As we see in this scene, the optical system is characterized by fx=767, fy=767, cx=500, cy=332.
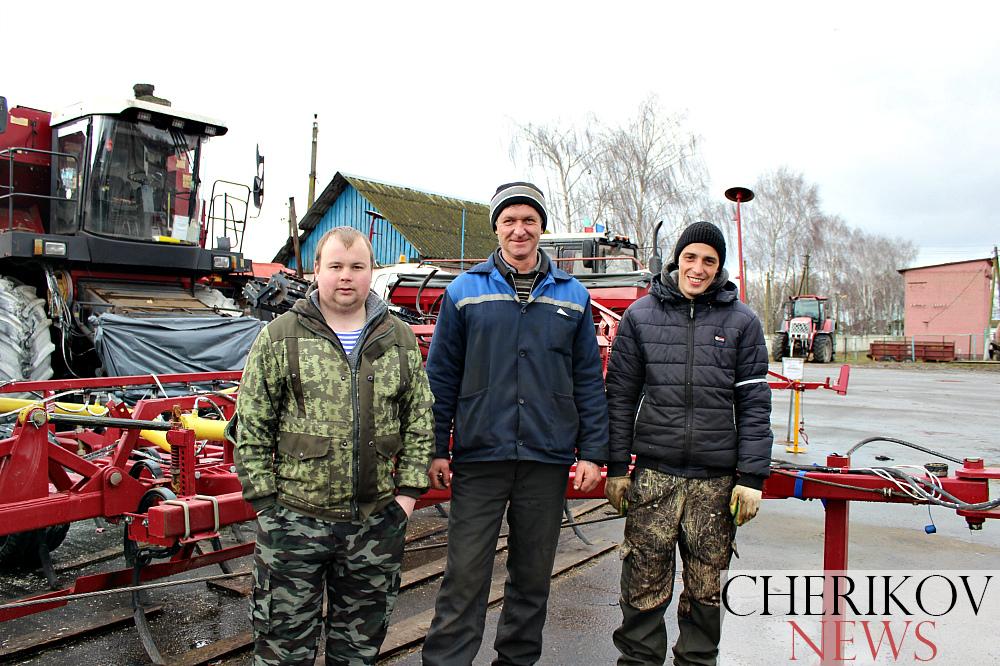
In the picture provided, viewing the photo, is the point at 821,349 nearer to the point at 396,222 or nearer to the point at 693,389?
the point at 396,222

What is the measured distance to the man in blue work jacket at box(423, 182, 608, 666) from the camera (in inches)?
112

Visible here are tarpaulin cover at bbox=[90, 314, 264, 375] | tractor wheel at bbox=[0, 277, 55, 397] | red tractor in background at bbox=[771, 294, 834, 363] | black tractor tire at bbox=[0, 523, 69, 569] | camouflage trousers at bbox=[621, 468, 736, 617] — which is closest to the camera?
camouflage trousers at bbox=[621, 468, 736, 617]

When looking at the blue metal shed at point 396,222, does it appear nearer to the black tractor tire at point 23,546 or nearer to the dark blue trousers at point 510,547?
the black tractor tire at point 23,546

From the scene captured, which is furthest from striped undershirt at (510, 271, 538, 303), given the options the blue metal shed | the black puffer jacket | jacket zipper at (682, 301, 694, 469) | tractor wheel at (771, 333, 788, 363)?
tractor wheel at (771, 333, 788, 363)

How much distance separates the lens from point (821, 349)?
1134 inches

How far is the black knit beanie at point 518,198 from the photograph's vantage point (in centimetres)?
294

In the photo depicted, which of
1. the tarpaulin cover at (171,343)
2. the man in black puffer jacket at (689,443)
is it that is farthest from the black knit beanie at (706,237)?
the tarpaulin cover at (171,343)

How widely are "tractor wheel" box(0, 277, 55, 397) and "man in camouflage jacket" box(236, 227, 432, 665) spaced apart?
5.59m

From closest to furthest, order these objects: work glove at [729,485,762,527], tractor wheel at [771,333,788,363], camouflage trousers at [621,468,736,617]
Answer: work glove at [729,485,762,527] → camouflage trousers at [621,468,736,617] → tractor wheel at [771,333,788,363]

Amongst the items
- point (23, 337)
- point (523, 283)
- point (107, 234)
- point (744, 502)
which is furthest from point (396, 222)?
point (744, 502)

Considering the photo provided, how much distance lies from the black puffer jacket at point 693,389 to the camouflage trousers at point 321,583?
96 cm

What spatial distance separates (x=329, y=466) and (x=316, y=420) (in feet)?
0.50

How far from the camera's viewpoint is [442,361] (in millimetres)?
2951

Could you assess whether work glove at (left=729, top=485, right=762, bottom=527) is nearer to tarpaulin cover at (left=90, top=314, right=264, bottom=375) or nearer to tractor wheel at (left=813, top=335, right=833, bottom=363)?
tarpaulin cover at (left=90, top=314, right=264, bottom=375)
